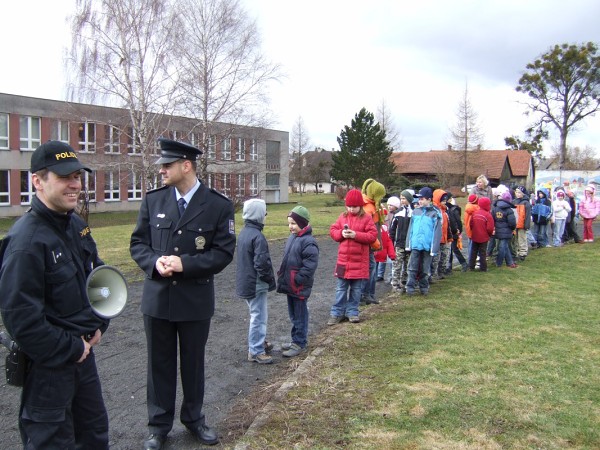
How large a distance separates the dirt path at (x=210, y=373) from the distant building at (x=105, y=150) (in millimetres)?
12264

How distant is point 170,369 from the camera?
387cm

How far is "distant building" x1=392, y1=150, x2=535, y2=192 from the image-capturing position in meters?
49.3

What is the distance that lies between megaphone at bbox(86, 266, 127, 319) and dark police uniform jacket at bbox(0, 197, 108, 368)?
7 centimetres

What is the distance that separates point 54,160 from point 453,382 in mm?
3922

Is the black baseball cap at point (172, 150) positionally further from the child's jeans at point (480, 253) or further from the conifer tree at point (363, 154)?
the conifer tree at point (363, 154)

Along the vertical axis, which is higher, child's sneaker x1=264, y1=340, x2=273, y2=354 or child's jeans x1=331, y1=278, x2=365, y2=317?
child's jeans x1=331, y1=278, x2=365, y2=317

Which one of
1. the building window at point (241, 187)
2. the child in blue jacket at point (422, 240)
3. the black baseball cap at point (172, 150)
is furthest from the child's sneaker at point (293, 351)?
the building window at point (241, 187)

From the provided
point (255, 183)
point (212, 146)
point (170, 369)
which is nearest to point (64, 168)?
point (170, 369)

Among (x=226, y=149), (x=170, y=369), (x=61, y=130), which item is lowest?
(x=170, y=369)

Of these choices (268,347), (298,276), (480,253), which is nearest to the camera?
(298,276)

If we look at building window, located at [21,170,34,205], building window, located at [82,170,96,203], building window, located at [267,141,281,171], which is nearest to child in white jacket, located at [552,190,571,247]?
building window, located at [82,170,96,203]

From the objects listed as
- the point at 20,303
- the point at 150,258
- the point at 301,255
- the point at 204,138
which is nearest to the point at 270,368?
the point at 301,255

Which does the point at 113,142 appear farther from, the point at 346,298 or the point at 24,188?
the point at 346,298

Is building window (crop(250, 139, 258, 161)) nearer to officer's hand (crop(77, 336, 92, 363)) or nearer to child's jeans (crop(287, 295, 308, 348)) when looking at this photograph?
child's jeans (crop(287, 295, 308, 348))
